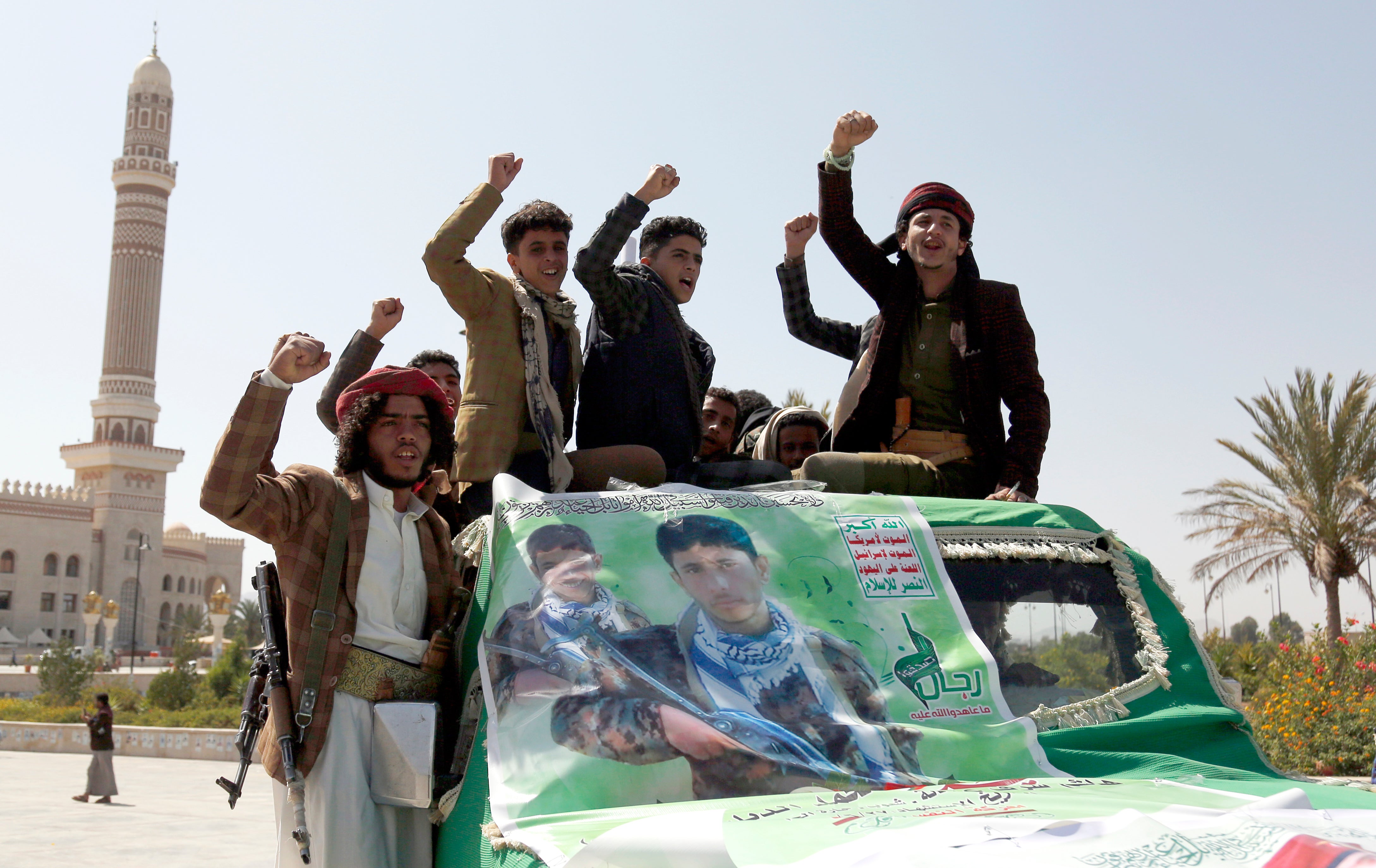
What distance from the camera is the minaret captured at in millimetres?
62500

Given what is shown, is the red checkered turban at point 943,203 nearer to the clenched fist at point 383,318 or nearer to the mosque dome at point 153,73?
the clenched fist at point 383,318

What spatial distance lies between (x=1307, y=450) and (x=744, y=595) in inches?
665

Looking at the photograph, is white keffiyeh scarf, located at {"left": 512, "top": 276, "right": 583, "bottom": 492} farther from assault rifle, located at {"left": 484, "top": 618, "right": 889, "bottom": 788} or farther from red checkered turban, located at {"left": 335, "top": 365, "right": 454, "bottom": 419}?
assault rifle, located at {"left": 484, "top": 618, "right": 889, "bottom": 788}

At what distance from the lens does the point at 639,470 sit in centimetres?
360

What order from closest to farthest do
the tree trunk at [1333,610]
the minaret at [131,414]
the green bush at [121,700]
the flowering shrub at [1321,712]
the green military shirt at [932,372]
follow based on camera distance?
the green military shirt at [932,372], the flowering shrub at [1321,712], the tree trunk at [1333,610], the green bush at [121,700], the minaret at [131,414]

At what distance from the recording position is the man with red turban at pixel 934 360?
394 cm

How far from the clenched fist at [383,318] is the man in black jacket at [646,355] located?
62 centimetres

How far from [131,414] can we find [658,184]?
66.7 meters

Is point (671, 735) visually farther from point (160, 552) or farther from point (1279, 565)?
point (160, 552)

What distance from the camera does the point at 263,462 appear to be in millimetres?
2857

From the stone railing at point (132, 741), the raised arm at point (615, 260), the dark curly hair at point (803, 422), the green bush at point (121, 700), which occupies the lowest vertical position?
the stone railing at point (132, 741)

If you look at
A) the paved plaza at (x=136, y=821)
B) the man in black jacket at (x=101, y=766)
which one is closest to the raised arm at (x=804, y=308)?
the paved plaza at (x=136, y=821)

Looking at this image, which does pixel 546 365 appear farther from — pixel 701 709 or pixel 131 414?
pixel 131 414

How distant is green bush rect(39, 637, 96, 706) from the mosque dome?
49176 millimetres
